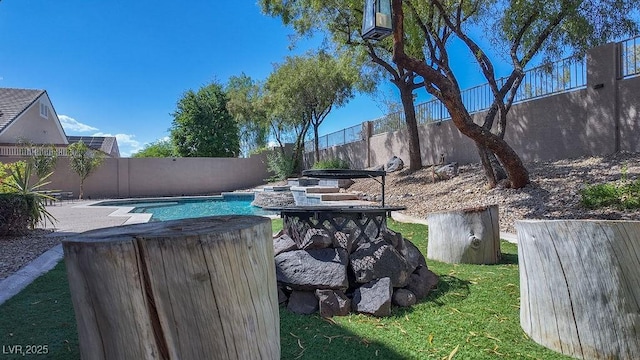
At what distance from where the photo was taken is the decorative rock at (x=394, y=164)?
1294 centimetres

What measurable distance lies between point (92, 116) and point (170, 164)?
14257 millimetres

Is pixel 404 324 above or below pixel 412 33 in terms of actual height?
below

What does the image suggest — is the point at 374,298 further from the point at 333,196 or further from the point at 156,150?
the point at 156,150

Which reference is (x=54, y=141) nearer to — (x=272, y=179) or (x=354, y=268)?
(x=272, y=179)

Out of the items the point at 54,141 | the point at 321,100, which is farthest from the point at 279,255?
the point at 54,141

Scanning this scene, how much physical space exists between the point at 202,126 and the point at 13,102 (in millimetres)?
9737

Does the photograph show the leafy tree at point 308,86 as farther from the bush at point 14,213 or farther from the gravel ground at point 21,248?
the gravel ground at point 21,248

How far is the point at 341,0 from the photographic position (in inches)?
391

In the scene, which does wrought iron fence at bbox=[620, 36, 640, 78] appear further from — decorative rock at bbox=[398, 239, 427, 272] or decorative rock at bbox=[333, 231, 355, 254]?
decorative rock at bbox=[333, 231, 355, 254]

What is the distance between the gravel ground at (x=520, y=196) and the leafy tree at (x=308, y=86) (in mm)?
8115

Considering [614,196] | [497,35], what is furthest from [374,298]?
[497,35]

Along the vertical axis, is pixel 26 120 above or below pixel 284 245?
above

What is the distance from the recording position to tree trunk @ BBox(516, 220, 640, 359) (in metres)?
2.00

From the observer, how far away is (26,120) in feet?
62.3
